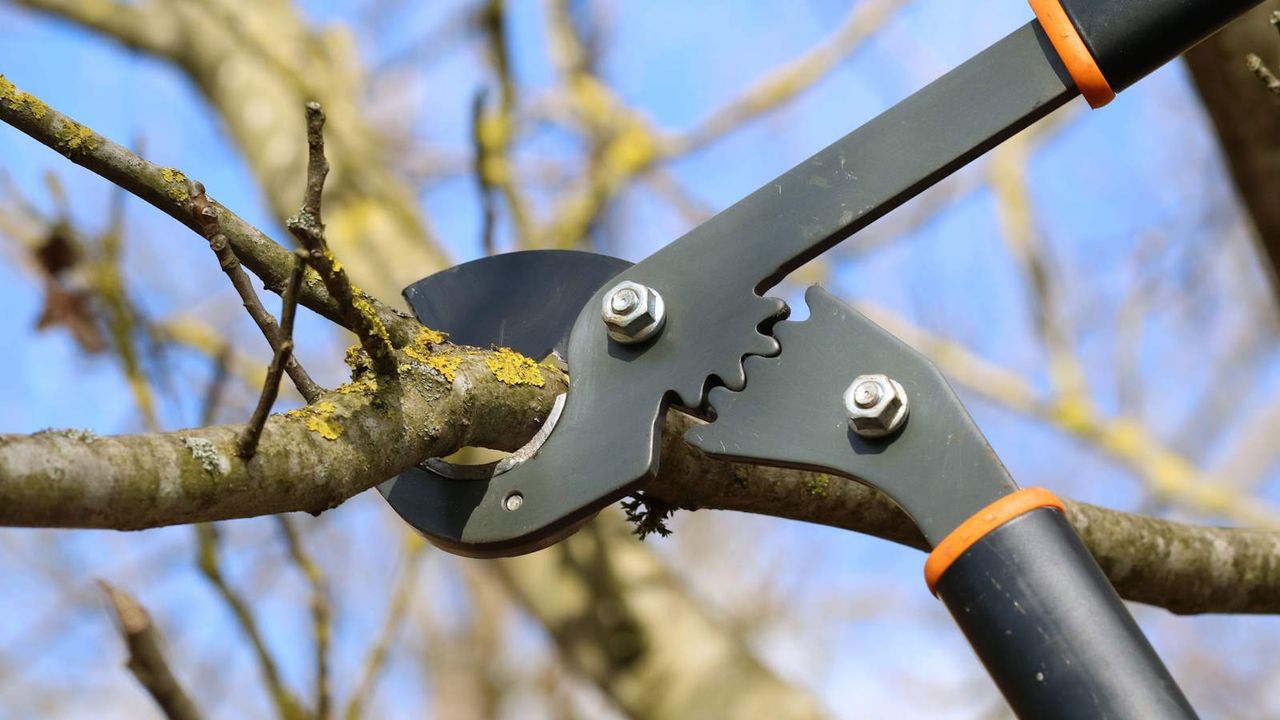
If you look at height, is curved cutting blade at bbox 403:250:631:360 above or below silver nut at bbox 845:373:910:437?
above

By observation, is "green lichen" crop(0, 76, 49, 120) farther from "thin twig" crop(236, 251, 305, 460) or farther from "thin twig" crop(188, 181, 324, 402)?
"thin twig" crop(236, 251, 305, 460)

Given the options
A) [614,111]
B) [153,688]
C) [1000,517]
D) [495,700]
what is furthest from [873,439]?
[495,700]

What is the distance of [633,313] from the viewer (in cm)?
106

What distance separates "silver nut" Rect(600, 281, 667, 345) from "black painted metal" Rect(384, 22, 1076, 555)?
1 centimetres

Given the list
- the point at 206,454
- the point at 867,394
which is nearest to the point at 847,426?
the point at 867,394

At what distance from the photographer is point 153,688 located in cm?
147

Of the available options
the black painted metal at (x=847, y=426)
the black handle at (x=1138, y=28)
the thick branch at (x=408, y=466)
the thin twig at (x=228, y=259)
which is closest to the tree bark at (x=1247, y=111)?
the thick branch at (x=408, y=466)

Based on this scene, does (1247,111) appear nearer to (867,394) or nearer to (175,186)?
(867,394)

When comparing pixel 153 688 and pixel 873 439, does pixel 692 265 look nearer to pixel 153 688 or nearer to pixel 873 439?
A: pixel 873 439

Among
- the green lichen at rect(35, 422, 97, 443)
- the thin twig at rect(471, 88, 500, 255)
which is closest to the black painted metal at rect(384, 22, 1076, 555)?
the green lichen at rect(35, 422, 97, 443)

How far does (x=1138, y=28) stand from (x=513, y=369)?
0.62m

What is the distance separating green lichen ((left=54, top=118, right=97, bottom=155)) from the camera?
2.90 feet

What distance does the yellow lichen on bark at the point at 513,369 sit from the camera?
3.40ft

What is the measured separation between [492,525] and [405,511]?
0.08 m
